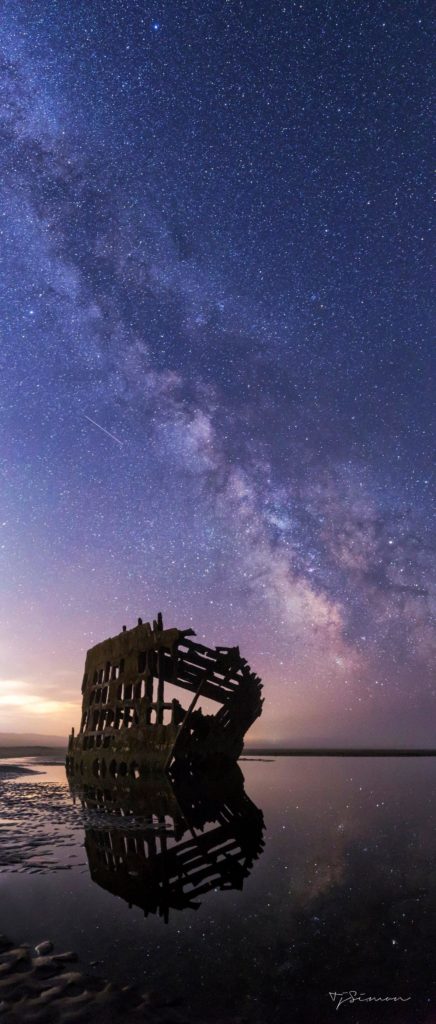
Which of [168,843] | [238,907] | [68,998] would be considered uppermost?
[68,998]

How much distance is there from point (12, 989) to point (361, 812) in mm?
14480

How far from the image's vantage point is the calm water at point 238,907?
13.5 feet

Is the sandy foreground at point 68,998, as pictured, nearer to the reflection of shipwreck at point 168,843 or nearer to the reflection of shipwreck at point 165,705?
the reflection of shipwreck at point 168,843

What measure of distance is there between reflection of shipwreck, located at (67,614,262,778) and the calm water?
7348mm

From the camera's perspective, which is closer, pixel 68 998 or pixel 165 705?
pixel 68 998

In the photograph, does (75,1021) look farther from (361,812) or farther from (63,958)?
(361,812)

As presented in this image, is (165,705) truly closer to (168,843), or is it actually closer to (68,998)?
(168,843)

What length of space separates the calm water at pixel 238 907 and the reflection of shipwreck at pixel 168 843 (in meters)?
0.04

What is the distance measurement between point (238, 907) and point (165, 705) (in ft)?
47.9

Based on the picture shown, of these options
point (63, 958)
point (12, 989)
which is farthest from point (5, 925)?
point (12, 989)

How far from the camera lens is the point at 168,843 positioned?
394 inches

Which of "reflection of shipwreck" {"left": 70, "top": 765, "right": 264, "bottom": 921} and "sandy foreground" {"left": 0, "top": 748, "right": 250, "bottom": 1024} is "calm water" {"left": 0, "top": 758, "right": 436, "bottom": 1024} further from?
"sandy foreground" {"left": 0, "top": 748, "right": 250, "bottom": 1024}

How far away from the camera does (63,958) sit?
4.46 m

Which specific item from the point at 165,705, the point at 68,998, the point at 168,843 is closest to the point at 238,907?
the point at 68,998
